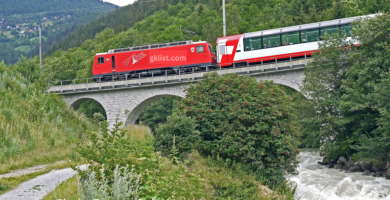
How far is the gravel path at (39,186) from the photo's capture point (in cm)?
635

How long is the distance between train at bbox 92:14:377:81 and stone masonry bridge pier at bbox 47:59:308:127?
92 cm

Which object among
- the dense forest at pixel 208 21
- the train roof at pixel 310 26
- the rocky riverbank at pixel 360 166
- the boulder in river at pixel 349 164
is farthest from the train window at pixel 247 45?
the dense forest at pixel 208 21

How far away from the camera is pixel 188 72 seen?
1355 inches

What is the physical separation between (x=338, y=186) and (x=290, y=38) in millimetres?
13480

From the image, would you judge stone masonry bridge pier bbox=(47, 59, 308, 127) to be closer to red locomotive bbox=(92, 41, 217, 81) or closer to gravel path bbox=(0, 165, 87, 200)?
red locomotive bbox=(92, 41, 217, 81)

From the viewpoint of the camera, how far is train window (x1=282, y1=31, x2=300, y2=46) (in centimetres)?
2919

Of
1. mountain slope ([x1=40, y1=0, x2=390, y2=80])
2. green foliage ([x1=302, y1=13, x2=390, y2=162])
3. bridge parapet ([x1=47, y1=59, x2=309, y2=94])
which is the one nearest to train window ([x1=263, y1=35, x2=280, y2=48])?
bridge parapet ([x1=47, y1=59, x2=309, y2=94])

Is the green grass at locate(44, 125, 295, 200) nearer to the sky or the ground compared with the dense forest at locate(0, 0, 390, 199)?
nearer to the ground

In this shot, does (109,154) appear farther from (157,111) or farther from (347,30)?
(157,111)

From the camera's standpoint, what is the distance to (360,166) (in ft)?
78.5

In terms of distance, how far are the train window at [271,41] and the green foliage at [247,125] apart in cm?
1507

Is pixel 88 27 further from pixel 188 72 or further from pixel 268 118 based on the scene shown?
pixel 268 118

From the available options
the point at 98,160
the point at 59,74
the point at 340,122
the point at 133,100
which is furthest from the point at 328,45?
the point at 59,74

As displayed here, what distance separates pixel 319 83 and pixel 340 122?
334 centimetres
